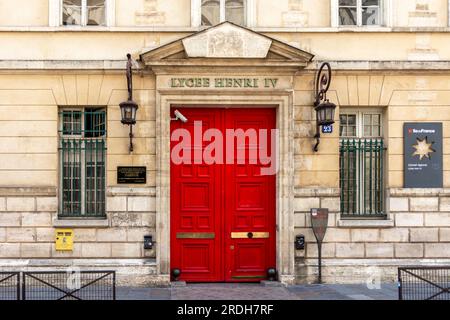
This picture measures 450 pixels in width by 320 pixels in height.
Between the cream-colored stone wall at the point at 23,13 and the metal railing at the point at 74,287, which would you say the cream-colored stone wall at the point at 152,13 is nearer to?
the cream-colored stone wall at the point at 23,13

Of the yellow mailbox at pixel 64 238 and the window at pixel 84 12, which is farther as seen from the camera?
the window at pixel 84 12

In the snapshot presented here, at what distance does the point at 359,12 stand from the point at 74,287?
321 inches

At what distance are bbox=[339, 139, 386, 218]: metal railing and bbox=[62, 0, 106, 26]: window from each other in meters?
5.84

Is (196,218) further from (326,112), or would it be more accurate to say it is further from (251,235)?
(326,112)

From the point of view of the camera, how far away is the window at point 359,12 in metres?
13.0

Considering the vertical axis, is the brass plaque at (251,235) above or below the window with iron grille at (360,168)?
below

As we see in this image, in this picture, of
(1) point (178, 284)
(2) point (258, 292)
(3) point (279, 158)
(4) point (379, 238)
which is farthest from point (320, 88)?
(1) point (178, 284)

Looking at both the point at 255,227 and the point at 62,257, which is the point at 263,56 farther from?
the point at 62,257

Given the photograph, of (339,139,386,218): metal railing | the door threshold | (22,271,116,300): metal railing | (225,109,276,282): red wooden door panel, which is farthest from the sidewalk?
(339,139,386,218): metal railing

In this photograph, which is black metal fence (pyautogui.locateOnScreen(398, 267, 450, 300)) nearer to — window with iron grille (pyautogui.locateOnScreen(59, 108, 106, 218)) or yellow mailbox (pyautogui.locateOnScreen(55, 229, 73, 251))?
window with iron grille (pyautogui.locateOnScreen(59, 108, 106, 218))

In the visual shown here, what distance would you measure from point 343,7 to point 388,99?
2219 mm

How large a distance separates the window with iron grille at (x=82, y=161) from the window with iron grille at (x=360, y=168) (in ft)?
16.9

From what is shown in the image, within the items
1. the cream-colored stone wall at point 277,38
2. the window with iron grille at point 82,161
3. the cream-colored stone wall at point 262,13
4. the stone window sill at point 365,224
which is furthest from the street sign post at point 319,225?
the window with iron grille at point 82,161
